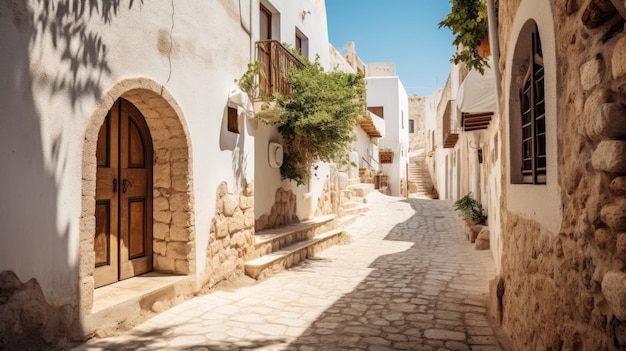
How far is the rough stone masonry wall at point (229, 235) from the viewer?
5.62 m

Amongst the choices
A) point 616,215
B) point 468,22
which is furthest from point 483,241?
point 616,215

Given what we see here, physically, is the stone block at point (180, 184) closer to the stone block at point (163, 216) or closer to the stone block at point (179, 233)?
the stone block at point (163, 216)

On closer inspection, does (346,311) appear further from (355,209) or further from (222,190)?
(355,209)

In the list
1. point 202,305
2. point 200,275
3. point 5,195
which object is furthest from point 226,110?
point 5,195

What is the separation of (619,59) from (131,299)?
13.6 ft

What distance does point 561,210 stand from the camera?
2.29 m

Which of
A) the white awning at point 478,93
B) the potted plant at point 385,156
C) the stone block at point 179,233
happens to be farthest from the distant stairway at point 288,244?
the potted plant at point 385,156

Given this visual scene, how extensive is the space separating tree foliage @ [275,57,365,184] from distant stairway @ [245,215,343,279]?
1.24 m

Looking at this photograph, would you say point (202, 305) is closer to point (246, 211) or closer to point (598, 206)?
point (246, 211)

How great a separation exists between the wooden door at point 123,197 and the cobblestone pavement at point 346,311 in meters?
0.77

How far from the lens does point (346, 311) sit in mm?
4848

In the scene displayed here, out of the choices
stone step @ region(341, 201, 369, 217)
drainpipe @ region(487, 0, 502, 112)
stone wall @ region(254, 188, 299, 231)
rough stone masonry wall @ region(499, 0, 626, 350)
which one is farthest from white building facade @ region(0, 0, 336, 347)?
stone step @ region(341, 201, 369, 217)

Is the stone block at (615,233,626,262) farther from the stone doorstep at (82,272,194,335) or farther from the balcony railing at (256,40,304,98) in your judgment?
the balcony railing at (256,40,304,98)

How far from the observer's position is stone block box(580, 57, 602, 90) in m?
1.76
